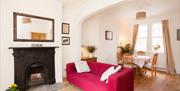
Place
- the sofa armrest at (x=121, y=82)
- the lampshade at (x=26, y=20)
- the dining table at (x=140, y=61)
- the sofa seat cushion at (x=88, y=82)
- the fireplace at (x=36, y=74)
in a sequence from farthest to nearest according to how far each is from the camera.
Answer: the dining table at (x=140, y=61) < the fireplace at (x=36, y=74) < the lampshade at (x=26, y=20) < the sofa seat cushion at (x=88, y=82) < the sofa armrest at (x=121, y=82)

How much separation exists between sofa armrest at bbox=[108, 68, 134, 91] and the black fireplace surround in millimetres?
2084

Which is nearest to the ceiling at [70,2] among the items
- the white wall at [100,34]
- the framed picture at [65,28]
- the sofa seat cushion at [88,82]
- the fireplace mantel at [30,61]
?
the framed picture at [65,28]

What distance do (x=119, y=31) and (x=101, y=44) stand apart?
166 cm

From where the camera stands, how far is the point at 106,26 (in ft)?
18.3

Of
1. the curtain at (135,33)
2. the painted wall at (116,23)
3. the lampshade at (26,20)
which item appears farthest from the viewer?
the curtain at (135,33)

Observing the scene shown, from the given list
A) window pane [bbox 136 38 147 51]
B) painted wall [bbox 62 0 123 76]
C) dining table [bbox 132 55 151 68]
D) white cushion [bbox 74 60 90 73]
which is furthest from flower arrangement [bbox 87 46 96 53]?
window pane [bbox 136 38 147 51]

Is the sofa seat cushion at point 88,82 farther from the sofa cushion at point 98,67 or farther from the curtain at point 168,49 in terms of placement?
the curtain at point 168,49

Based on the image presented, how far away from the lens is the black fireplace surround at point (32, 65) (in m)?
2.99

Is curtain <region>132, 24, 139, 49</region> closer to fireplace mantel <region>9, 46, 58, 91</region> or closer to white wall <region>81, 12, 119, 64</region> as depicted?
white wall <region>81, 12, 119, 64</region>

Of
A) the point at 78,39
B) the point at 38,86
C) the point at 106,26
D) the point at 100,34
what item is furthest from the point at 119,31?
the point at 38,86

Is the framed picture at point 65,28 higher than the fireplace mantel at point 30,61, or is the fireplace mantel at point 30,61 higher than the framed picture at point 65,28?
the framed picture at point 65,28

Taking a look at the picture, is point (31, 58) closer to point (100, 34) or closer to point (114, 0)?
point (114, 0)

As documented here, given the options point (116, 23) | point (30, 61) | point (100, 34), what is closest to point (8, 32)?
point (30, 61)

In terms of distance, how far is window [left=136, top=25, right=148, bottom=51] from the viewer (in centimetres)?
632
